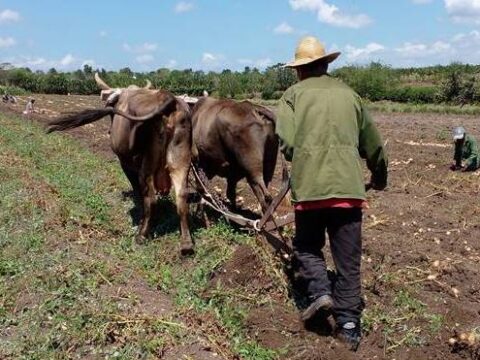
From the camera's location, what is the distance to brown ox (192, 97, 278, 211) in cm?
698

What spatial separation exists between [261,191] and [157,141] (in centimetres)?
125

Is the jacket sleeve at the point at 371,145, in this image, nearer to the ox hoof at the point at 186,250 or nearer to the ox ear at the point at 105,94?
the ox hoof at the point at 186,250

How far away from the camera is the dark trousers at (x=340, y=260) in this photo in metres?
4.54

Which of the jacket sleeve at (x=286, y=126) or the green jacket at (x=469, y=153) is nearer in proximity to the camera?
the jacket sleeve at (x=286, y=126)

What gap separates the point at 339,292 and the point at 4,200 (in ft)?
15.7

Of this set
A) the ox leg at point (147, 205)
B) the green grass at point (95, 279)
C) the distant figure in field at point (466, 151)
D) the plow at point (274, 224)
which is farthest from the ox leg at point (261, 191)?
the distant figure in field at point (466, 151)

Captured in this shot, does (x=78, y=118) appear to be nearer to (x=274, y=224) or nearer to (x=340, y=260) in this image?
(x=274, y=224)

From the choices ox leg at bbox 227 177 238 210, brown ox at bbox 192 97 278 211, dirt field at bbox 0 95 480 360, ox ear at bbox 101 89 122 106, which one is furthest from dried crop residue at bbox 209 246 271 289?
ox ear at bbox 101 89 122 106

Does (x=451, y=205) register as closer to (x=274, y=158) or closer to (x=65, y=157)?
(x=274, y=158)

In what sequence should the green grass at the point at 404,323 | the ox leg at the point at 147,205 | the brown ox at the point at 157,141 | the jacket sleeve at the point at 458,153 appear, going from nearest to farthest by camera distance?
1. the green grass at the point at 404,323
2. the brown ox at the point at 157,141
3. the ox leg at the point at 147,205
4. the jacket sleeve at the point at 458,153

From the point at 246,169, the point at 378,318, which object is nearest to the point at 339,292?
the point at 378,318

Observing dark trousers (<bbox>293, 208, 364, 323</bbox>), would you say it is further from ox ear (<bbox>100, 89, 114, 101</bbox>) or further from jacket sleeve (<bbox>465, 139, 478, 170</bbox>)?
jacket sleeve (<bbox>465, 139, 478, 170</bbox>)

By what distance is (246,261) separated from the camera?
549 centimetres

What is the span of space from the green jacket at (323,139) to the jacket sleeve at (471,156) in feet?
24.2
